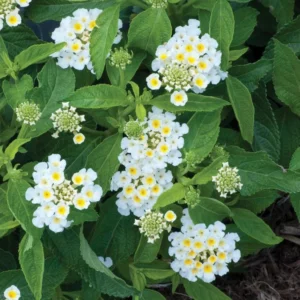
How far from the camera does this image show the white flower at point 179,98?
1.28 m

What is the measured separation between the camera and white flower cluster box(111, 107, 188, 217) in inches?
51.2

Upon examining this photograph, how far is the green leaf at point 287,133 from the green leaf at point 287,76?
5 cm

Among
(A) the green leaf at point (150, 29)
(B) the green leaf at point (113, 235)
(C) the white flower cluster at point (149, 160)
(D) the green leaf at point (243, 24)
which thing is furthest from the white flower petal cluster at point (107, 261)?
(D) the green leaf at point (243, 24)

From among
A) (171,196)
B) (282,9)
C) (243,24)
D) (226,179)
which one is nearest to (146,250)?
(171,196)

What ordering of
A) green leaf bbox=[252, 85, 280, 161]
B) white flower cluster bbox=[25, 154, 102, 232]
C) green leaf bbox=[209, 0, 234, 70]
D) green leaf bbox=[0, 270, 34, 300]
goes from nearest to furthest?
white flower cluster bbox=[25, 154, 102, 232]
green leaf bbox=[209, 0, 234, 70]
green leaf bbox=[0, 270, 34, 300]
green leaf bbox=[252, 85, 280, 161]

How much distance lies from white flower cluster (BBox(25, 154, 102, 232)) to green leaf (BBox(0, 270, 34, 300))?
0.27 metres

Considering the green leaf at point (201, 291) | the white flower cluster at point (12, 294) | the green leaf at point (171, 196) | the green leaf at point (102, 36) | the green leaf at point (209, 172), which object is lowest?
the green leaf at point (201, 291)

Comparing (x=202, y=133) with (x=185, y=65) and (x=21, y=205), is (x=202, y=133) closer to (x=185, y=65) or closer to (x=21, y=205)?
(x=185, y=65)

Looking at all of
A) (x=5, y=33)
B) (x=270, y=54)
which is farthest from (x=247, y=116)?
(x=5, y=33)

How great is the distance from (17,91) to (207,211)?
534 millimetres

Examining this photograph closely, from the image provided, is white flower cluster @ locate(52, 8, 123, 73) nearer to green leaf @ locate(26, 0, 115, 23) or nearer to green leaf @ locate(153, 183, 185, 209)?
green leaf @ locate(26, 0, 115, 23)

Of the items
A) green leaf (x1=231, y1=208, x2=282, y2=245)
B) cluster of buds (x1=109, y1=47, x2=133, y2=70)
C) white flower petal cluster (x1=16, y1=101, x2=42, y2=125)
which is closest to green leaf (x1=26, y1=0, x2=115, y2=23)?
cluster of buds (x1=109, y1=47, x2=133, y2=70)

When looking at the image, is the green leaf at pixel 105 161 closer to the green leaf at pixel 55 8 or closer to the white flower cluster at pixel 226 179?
the white flower cluster at pixel 226 179

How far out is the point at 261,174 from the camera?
1.38 meters
